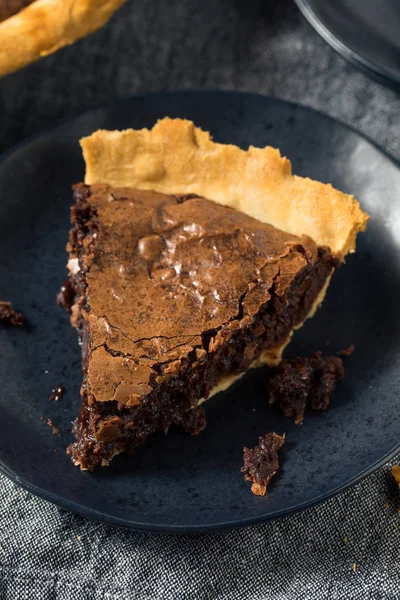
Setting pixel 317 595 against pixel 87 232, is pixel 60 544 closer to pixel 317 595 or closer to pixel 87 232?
pixel 317 595

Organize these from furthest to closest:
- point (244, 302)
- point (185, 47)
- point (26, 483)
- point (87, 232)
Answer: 1. point (185, 47)
2. point (87, 232)
3. point (244, 302)
4. point (26, 483)

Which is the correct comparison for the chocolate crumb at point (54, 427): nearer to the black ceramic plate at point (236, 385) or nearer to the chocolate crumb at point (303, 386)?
the black ceramic plate at point (236, 385)

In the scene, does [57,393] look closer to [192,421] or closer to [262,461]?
[192,421]

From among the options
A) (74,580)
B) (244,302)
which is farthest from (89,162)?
(74,580)

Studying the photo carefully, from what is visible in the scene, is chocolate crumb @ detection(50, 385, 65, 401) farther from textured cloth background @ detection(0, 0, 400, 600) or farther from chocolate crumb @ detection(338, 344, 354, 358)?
chocolate crumb @ detection(338, 344, 354, 358)

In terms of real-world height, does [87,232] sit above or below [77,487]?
above

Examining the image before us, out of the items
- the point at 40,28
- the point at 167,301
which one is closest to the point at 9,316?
the point at 167,301

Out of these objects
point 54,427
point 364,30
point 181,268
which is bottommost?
point 54,427
